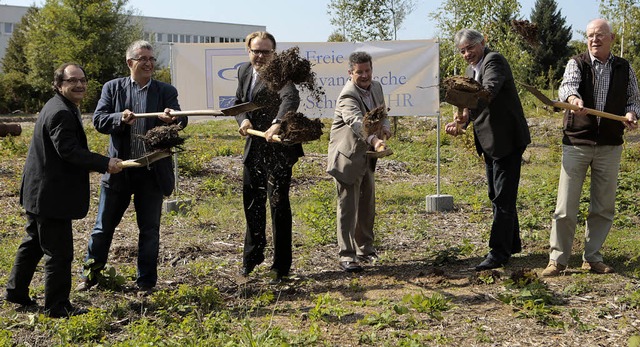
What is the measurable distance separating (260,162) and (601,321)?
3.03m

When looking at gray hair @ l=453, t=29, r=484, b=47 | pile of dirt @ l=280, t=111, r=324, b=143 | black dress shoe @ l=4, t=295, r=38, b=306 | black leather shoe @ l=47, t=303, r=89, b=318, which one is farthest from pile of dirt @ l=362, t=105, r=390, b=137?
black dress shoe @ l=4, t=295, r=38, b=306

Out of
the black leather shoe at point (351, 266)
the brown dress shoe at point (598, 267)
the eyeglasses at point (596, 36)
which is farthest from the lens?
the black leather shoe at point (351, 266)

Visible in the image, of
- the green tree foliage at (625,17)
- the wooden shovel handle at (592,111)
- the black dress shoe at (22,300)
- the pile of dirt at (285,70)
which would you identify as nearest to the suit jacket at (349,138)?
the pile of dirt at (285,70)

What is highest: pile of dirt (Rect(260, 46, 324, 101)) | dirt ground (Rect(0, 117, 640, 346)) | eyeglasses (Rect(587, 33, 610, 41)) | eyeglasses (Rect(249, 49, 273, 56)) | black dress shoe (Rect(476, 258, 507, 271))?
eyeglasses (Rect(587, 33, 610, 41))

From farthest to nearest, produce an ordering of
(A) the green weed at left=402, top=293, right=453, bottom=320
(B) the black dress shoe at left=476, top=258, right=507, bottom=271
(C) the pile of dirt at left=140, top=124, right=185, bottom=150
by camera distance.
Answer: (B) the black dress shoe at left=476, top=258, right=507, bottom=271 < (C) the pile of dirt at left=140, top=124, right=185, bottom=150 < (A) the green weed at left=402, top=293, right=453, bottom=320

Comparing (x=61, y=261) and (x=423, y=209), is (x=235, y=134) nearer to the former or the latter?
(x=423, y=209)

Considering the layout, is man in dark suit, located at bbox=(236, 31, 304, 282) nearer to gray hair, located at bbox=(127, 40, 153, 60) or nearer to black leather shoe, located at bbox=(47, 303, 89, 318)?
gray hair, located at bbox=(127, 40, 153, 60)

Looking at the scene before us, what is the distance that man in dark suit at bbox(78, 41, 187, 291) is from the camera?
608 centimetres

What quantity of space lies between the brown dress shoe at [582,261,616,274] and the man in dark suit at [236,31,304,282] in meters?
2.64

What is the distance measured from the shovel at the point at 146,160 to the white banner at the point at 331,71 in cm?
431

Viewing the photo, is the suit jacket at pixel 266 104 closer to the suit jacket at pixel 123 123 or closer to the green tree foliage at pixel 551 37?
the suit jacket at pixel 123 123

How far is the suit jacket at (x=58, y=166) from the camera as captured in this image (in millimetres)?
5297

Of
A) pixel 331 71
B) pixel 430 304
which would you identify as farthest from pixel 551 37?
pixel 430 304

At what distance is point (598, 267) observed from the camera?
6.38m
